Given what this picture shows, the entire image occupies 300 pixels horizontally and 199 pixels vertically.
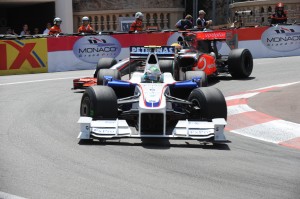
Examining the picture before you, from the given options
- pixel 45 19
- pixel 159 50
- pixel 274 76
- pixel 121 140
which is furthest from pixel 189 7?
pixel 121 140

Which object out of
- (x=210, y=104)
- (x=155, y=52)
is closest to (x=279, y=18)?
(x=155, y=52)

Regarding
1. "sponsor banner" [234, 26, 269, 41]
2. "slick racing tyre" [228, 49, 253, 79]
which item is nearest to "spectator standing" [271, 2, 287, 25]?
"sponsor banner" [234, 26, 269, 41]

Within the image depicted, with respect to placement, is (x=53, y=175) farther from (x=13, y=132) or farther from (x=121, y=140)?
(x=13, y=132)

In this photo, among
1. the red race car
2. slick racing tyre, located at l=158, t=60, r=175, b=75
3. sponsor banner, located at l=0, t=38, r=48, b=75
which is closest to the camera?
slick racing tyre, located at l=158, t=60, r=175, b=75

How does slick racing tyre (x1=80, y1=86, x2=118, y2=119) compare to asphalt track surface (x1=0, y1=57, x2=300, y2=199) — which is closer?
asphalt track surface (x1=0, y1=57, x2=300, y2=199)

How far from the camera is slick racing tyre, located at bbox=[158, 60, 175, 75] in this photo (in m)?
12.2

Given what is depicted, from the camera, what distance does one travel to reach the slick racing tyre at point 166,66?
40.0 feet

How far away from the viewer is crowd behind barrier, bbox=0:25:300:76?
20.1m

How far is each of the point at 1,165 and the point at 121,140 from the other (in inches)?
84.5

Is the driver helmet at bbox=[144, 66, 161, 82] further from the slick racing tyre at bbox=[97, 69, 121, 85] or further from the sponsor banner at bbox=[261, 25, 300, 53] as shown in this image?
the sponsor banner at bbox=[261, 25, 300, 53]

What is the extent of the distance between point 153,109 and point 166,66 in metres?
3.26

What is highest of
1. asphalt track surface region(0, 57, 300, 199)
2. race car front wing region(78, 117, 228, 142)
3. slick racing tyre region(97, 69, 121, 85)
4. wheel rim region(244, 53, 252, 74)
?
slick racing tyre region(97, 69, 121, 85)

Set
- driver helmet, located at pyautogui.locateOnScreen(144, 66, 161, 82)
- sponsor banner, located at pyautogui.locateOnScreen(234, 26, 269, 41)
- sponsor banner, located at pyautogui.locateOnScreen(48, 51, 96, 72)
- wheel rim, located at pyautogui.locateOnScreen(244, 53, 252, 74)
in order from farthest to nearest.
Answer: sponsor banner, located at pyautogui.locateOnScreen(234, 26, 269, 41) < sponsor banner, located at pyautogui.locateOnScreen(48, 51, 96, 72) < wheel rim, located at pyautogui.locateOnScreen(244, 53, 252, 74) < driver helmet, located at pyautogui.locateOnScreen(144, 66, 161, 82)

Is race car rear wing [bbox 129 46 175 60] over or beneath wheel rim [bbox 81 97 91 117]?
over
